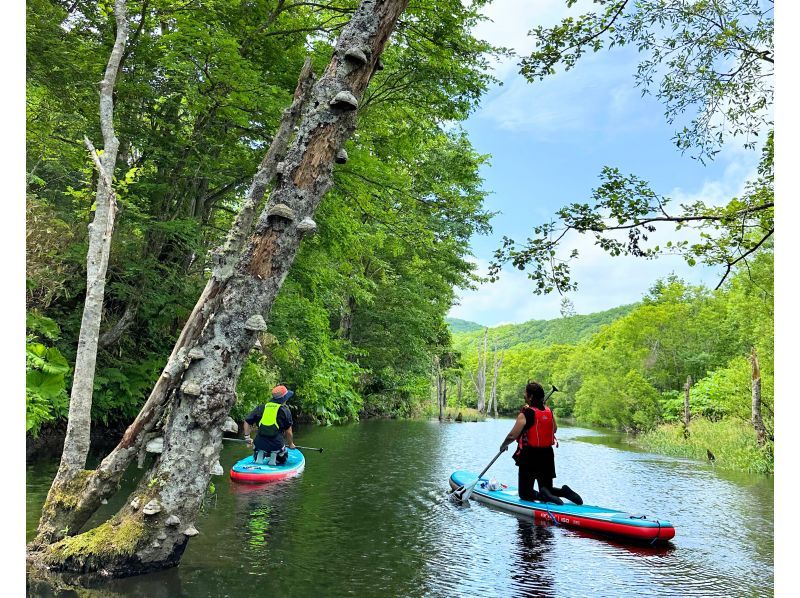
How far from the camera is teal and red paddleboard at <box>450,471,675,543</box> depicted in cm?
632

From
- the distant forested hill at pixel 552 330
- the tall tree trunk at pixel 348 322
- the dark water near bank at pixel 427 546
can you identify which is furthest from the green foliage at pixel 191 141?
the distant forested hill at pixel 552 330

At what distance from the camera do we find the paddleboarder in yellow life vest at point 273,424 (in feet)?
30.7

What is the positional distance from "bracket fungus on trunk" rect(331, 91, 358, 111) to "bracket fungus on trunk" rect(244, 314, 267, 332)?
5.93 feet

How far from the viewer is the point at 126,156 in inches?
424

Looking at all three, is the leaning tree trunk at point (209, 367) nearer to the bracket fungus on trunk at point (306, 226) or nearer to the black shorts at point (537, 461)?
the bracket fungus on trunk at point (306, 226)

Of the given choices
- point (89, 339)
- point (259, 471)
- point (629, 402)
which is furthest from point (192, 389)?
point (629, 402)

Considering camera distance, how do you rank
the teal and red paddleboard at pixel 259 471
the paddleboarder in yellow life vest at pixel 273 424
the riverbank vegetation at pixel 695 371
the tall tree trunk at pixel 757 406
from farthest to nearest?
1. the riverbank vegetation at pixel 695 371
2. the tall tree trunk at pixel 757 406
3. the paddleboarder in yellow life vest at pixel 273 424
4. the teal and red paddleboard at pixel 259 471

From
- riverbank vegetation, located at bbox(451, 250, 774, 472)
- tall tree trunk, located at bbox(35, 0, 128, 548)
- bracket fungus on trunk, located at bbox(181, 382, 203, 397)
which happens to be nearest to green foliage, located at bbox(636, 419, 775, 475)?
riverbank vegetation, located at bbox(451, 250, 774, 472)

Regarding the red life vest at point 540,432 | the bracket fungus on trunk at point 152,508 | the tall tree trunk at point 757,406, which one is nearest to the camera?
the bracket fungus on trunk at point 152,508

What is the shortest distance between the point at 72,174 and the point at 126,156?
4212mm

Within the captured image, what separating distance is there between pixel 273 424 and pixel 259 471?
80cm

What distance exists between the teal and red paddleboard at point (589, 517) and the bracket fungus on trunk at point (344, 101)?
5.30 m

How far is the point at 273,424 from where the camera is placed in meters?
9.52
